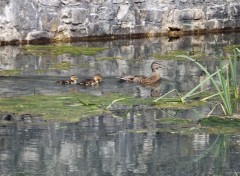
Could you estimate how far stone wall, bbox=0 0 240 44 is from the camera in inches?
656

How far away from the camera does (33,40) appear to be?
55.2 feet

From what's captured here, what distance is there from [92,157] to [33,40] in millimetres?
9084

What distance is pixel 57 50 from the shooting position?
15.9 m

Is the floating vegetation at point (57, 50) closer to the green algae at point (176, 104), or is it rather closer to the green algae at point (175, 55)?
the green algae at point (175, 55)

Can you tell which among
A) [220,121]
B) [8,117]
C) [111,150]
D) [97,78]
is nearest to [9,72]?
[97,78]

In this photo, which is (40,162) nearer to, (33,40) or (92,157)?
(92,157)

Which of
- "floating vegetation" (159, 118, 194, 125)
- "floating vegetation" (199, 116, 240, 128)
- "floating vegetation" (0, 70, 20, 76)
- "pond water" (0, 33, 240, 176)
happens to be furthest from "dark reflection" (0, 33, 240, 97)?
"floating vegetation" (199, 116, 240, 128)

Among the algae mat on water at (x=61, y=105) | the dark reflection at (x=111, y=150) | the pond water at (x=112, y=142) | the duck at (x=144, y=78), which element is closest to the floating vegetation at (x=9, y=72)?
the pond water at (x=112, y=142)

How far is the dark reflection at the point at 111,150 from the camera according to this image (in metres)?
7.58

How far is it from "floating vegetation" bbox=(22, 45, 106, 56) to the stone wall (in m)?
0.66

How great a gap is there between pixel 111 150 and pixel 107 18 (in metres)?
9.88

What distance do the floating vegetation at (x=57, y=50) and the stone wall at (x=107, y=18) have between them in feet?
2.18

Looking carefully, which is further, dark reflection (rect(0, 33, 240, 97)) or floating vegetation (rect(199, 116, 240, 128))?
dark reflection (rect(0, 33, 240, 97))

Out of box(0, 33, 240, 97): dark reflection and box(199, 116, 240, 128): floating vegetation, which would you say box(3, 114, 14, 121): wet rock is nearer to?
box(0, 33, 240, 97): dark reflection
